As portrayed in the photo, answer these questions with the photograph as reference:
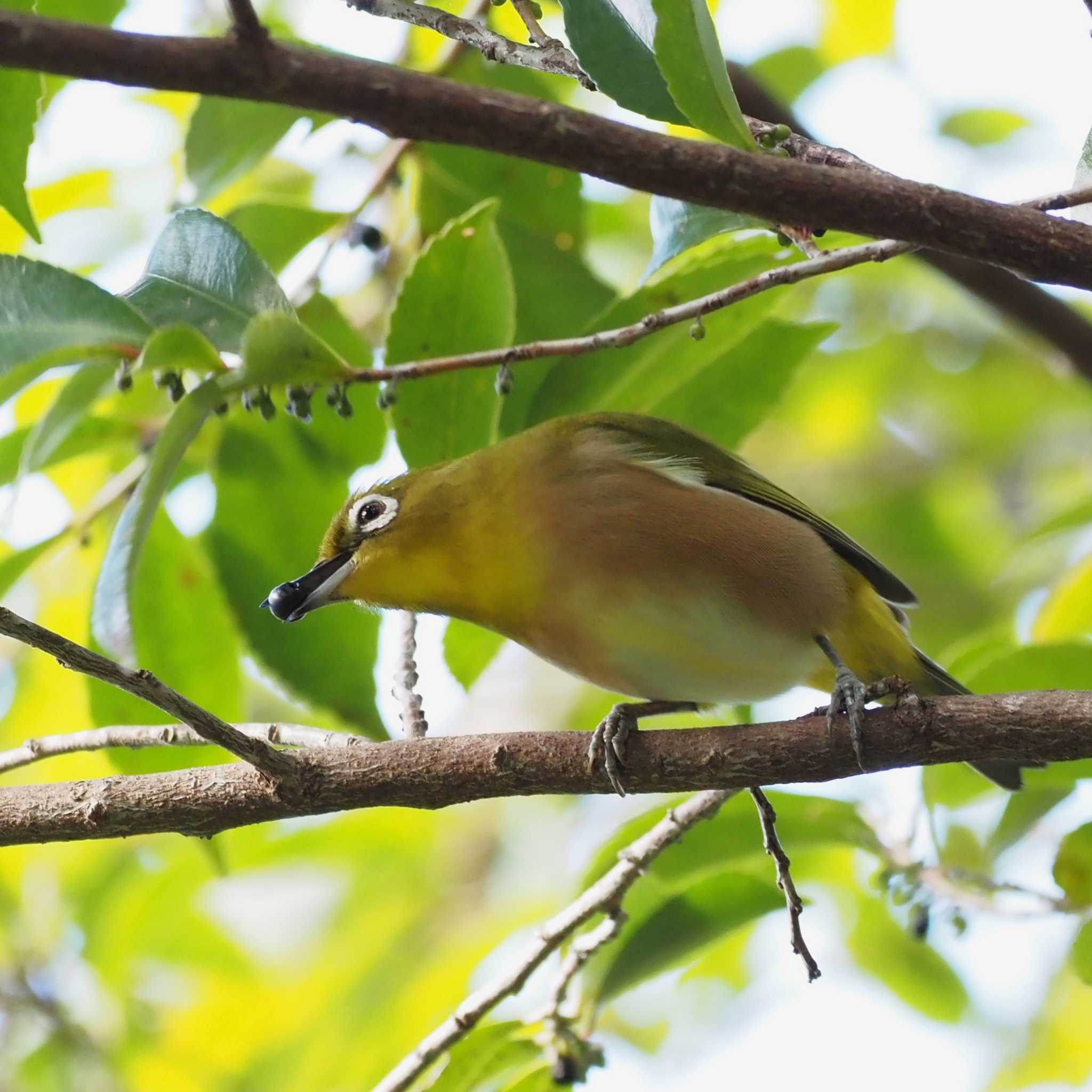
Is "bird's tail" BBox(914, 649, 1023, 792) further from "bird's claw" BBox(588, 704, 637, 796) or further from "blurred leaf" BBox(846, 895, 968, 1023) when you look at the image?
"bird's claw" BBox(588, 704, 637, 796)

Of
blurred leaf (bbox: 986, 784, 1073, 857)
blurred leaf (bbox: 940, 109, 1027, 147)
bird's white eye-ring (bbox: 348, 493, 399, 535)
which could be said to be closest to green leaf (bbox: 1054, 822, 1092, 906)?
blurred leaf (bbox: 986, 784, 1073, 857)

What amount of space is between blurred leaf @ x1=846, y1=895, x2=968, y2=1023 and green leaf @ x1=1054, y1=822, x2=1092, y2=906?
4.29 feet

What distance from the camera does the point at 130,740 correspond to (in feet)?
9.06

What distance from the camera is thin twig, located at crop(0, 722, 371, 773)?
2729 mm

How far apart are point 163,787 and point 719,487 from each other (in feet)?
6.15

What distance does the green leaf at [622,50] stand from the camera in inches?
92.3

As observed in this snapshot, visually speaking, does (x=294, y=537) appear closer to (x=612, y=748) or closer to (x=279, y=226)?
(x=279, y=226)

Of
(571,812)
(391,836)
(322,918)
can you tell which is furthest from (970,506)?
(322,918)

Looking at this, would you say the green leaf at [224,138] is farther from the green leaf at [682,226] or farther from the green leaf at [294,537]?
the green leaf at [682,226]

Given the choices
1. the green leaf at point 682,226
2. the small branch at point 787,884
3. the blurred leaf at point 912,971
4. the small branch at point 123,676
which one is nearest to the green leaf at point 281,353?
the small branch at point 123,676

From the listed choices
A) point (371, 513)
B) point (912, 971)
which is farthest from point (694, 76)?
point (912, 971)

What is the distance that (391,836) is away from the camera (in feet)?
18.6

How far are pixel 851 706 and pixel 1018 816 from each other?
4.90 feet

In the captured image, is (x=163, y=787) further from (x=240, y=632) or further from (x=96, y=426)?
(x=96, y=426)
